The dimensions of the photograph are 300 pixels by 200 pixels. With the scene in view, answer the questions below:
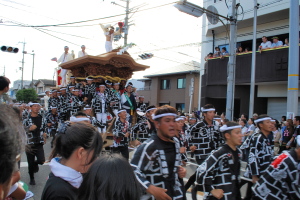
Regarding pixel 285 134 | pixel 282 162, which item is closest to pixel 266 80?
pixel 285 134

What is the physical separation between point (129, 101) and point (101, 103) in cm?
139

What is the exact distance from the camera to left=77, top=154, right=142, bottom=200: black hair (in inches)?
58.8

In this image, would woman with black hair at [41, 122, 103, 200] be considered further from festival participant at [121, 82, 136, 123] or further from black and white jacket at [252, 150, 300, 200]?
festival participant at [121, 82, 136, 123]

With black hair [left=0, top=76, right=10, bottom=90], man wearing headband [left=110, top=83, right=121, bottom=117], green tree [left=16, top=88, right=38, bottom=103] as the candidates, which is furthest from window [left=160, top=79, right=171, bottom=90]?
black hair [left=0, top=76, right=10, bottom=90]

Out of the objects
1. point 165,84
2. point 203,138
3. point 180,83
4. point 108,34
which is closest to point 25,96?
point 165,84

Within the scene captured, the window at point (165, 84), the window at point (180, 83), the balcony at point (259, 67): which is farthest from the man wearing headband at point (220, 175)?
the window at point (165, 84)

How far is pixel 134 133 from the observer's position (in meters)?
7.72

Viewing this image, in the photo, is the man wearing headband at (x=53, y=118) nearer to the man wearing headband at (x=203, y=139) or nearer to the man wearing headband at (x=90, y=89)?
the man wearing headband at (x=90, y=89)

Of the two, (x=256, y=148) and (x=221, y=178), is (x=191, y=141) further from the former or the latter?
→ (x=221, y=178)

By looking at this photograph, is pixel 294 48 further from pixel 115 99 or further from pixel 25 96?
pixel 25 96

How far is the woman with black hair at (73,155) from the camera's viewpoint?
1.95 meters

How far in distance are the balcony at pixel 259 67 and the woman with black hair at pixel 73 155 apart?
51.0ft

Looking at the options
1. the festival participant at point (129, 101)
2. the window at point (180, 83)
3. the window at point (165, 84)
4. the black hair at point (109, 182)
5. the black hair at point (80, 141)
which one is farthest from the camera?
the window at point (165, 84)

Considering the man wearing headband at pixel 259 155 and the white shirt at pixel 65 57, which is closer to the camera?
the man wearing headband at pixel 259 155
